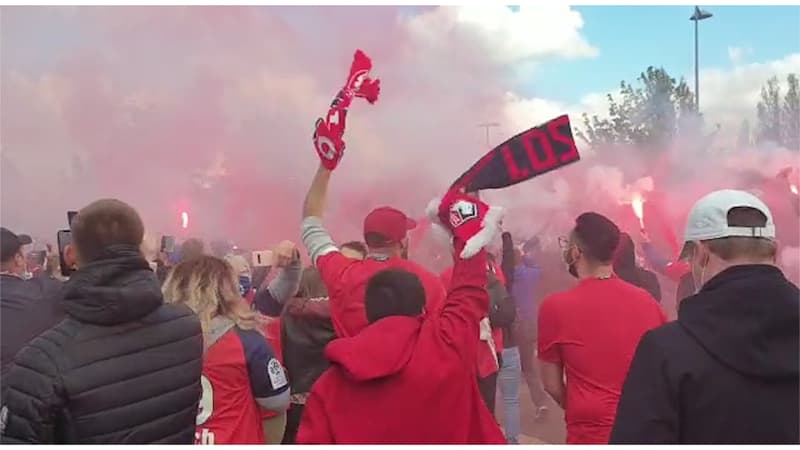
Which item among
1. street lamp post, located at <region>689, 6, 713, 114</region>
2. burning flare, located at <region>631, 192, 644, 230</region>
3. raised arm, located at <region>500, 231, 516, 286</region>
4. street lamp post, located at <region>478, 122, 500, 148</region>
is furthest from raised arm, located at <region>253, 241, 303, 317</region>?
street lamp post, located at <region>689, 6, 713, 114</region>

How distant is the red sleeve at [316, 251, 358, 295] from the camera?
2373mm

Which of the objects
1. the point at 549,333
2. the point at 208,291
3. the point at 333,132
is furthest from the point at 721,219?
the point at 208,291

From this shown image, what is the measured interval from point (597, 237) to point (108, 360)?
4.68ft

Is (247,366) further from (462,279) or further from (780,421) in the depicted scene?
(780,421)

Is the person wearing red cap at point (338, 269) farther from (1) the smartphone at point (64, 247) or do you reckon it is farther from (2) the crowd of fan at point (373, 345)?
(1) the smartphone at point (64, 247)

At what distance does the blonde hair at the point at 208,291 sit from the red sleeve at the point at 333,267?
24cm

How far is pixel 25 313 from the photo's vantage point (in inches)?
102

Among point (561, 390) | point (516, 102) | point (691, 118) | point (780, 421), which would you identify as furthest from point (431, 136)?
point (780, 421)

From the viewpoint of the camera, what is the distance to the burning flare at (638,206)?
360cm

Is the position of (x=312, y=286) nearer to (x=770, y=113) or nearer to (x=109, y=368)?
(x=109, y=368)

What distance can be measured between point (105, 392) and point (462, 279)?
0.84 metres

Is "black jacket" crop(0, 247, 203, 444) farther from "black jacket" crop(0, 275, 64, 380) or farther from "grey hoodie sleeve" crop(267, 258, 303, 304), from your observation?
"grey hoodie sleeve" crop(267, 258, 303, 304)

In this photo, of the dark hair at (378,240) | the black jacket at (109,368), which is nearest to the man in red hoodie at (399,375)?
the black jacket at (109,368)

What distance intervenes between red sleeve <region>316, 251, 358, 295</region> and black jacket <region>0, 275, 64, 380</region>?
857mm
